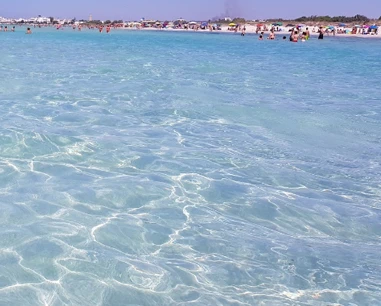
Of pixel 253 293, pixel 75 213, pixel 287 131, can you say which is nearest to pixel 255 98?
pixel 287 131

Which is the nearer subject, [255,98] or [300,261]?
[300,261]

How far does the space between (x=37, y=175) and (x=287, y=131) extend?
18.4ft

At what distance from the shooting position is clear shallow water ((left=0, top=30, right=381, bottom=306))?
4215mm

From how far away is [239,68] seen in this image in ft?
75.2

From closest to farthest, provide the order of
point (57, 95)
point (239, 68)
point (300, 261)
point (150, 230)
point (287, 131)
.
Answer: point (300, 261) → point (150, 230) → point (287, 131) → point (57, 95) → point (239, 68)

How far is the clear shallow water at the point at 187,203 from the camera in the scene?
166 inches

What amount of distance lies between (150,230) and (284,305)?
6.35ft

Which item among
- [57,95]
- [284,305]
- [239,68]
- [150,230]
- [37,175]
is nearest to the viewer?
[284,305]

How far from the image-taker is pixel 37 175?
672 centimetres

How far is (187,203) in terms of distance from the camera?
19.7ft

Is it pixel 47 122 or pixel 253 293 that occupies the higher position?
pixel 47 122

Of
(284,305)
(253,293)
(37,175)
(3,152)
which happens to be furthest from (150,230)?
(3,152)

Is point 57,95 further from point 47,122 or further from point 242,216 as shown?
point 242,216

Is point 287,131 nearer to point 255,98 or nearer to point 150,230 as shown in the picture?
point 255,98
